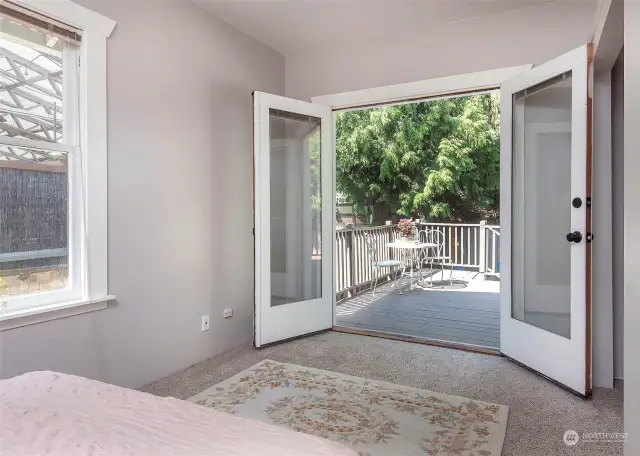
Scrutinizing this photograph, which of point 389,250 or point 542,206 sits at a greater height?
point 542,206

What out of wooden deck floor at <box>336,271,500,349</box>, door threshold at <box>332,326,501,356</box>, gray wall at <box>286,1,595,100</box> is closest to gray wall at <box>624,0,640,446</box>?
gray wall at <box>286,1,595,100</box>

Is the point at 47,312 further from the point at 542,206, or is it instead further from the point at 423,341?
the point at 542,206

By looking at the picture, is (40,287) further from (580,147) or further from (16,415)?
(580,147)

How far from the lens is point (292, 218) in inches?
151

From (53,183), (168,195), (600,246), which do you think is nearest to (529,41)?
(600,246)

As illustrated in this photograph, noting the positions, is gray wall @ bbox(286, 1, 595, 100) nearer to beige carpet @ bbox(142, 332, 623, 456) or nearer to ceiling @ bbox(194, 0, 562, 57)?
ceiling @ bbox(194, 0, 562, 57)

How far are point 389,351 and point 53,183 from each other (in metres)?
2.55

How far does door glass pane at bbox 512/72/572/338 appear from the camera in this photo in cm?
273

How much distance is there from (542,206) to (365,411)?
70.4 inches

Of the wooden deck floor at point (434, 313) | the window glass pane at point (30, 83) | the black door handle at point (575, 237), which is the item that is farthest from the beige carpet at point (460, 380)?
the window glass pane at point (30, 83)

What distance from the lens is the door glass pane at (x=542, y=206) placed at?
273cm

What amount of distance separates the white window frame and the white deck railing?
3.58 m

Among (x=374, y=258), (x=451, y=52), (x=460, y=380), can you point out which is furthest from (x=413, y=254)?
(x=460, y=380)

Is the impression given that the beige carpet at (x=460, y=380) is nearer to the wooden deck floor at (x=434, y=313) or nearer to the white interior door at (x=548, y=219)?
the white interior door at (x=548, y=219)
